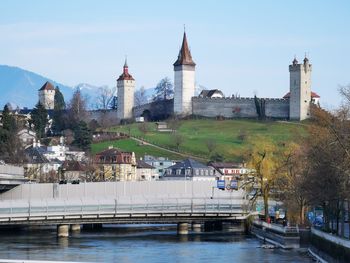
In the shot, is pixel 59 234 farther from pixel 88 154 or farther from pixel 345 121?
pixel 88 154

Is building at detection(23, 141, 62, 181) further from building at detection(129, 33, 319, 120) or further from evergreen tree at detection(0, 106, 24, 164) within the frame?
building at detection(129, 33, 319, 120)

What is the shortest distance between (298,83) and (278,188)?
126m

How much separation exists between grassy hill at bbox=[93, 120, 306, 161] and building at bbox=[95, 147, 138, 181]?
46.3 ft

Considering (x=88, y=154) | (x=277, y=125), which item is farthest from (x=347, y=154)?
(x=277, y=125)

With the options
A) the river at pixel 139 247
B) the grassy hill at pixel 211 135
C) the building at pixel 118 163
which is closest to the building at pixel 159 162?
the grassy hill at pixel 211 135

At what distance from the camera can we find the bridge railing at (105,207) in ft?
207

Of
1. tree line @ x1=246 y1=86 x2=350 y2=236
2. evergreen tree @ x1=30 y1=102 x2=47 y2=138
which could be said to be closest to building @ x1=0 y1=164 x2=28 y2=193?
tree line @ x1=246 y1=86 x2=350 y2=236

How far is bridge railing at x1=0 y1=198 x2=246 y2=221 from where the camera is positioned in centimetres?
6316

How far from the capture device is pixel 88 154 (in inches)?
5994

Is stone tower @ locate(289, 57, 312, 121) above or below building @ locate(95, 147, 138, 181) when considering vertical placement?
above

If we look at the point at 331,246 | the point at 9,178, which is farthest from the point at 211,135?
the point at 331,246

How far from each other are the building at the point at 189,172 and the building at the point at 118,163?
6610 mm

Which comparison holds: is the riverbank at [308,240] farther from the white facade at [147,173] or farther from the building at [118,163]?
the white facade at [147,173]

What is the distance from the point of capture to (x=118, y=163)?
14112 cm
